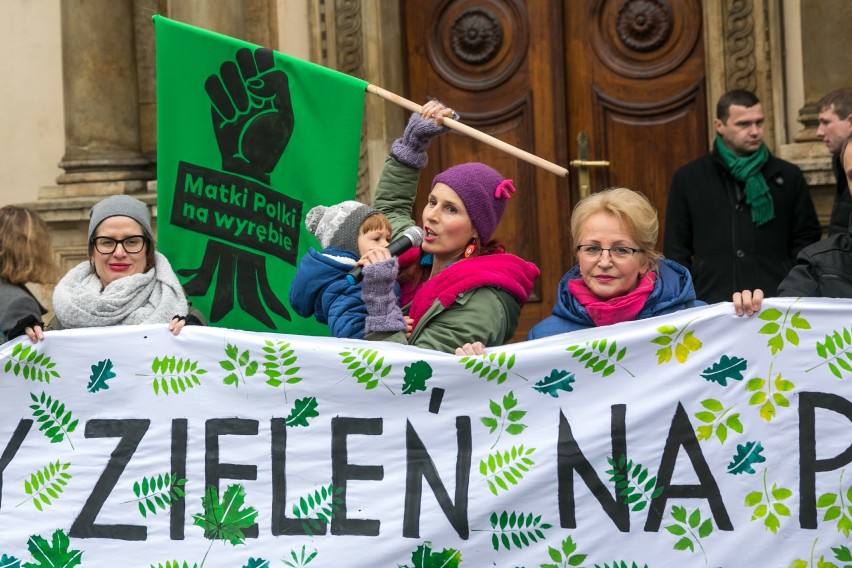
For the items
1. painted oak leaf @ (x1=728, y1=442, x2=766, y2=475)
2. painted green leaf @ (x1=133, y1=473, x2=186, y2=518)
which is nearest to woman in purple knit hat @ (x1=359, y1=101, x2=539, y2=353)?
painted green leaf @ (x1=133, y1=473, x2=186, y2=518)

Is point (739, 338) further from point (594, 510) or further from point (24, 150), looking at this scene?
point (24, 150)

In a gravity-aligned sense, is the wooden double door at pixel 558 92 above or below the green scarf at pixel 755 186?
above

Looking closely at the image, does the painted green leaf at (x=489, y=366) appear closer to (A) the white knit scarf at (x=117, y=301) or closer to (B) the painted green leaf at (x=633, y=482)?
(B) the painted green leaf at (x=633, y=482)

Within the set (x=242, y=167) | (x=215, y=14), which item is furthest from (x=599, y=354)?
(x=215, y=14)

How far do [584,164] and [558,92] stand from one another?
458mm

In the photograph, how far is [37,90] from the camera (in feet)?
32.4

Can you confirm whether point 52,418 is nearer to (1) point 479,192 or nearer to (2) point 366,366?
(2) point 366,366

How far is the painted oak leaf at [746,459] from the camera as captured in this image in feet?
14.4

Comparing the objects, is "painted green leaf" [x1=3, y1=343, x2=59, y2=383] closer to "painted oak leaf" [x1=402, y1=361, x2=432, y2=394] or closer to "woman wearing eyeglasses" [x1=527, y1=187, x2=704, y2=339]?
"painted oak leaf" [x1=402, y1=361, x2=432, y2=394]

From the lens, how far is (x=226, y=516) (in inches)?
184

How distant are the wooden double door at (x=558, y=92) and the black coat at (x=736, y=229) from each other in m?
1.26

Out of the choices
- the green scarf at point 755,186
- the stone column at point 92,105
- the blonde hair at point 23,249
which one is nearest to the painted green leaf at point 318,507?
the blonde hair at point 23,249

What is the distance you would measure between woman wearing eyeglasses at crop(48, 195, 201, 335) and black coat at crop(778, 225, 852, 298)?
2021 millimetres

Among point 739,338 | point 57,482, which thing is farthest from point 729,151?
point 57,482
